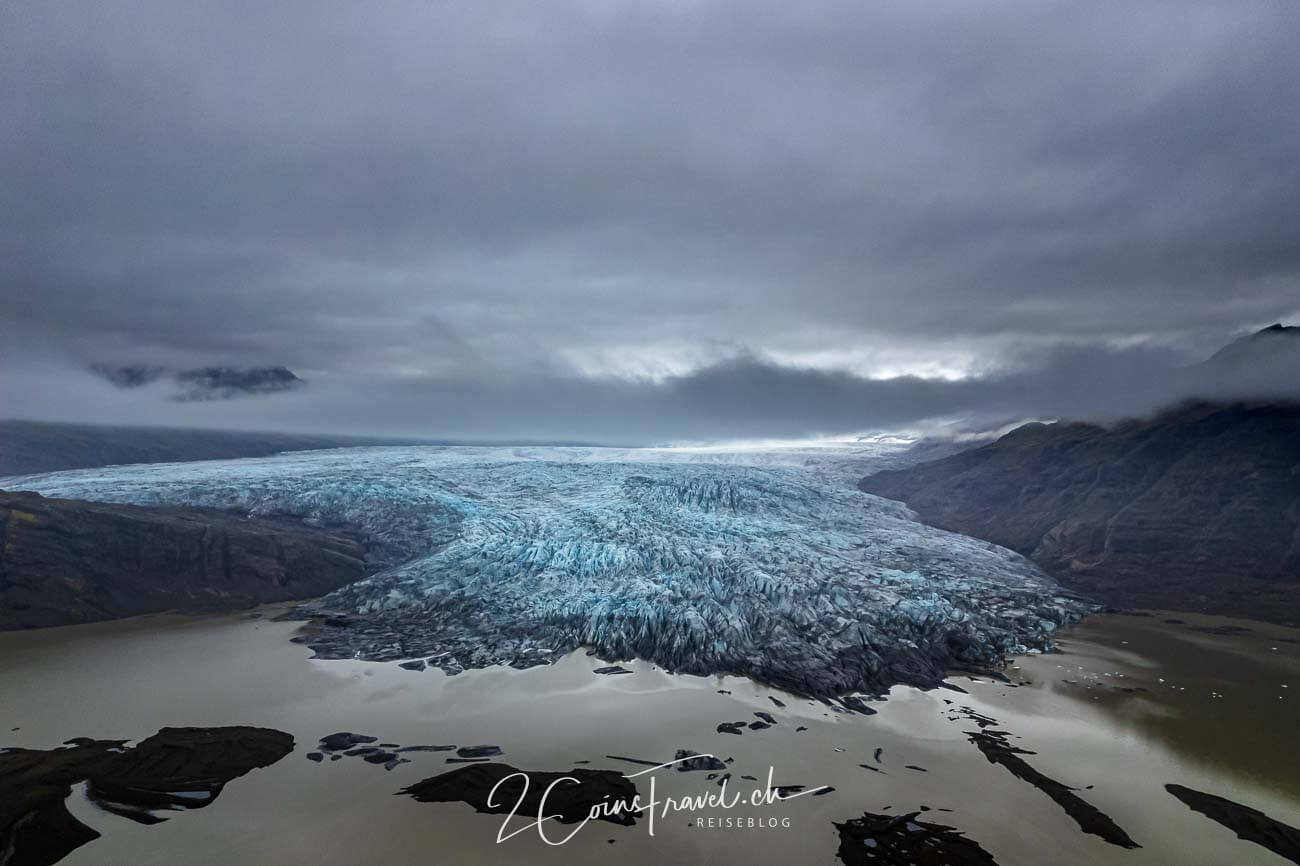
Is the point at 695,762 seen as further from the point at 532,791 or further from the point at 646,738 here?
the point at 532,791

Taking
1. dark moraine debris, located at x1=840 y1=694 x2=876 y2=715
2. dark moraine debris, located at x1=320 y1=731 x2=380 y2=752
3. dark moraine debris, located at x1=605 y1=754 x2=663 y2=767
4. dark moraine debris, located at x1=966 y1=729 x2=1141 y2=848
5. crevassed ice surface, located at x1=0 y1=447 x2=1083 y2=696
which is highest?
crevassed ice surface, located at x1=0 y1=447 x2=1083 y2=696

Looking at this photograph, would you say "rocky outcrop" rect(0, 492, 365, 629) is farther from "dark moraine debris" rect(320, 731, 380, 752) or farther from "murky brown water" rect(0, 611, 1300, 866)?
"dark moraine debris" rect(320, 731, 380, 752)

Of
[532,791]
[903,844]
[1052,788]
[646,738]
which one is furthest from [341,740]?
[1052,788]

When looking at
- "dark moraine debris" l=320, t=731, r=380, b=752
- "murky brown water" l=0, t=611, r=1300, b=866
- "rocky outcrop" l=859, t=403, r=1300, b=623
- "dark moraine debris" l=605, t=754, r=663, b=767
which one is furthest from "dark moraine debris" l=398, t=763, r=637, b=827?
"rocky outcrop" l=859, t=403, r=1300, b=623

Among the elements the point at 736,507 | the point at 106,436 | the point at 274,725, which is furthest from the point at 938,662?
the point at 106,436

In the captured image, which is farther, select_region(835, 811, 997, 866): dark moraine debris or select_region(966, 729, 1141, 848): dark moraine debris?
select_region(966, 729, 1141, 848): dark moraine debris

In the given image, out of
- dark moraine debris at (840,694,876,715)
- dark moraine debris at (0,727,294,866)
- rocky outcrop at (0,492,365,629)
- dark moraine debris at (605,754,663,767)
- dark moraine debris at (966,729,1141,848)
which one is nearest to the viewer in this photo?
dark moraine debris at (0,727,294,866)

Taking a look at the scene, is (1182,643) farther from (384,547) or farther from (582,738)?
(384,547)
